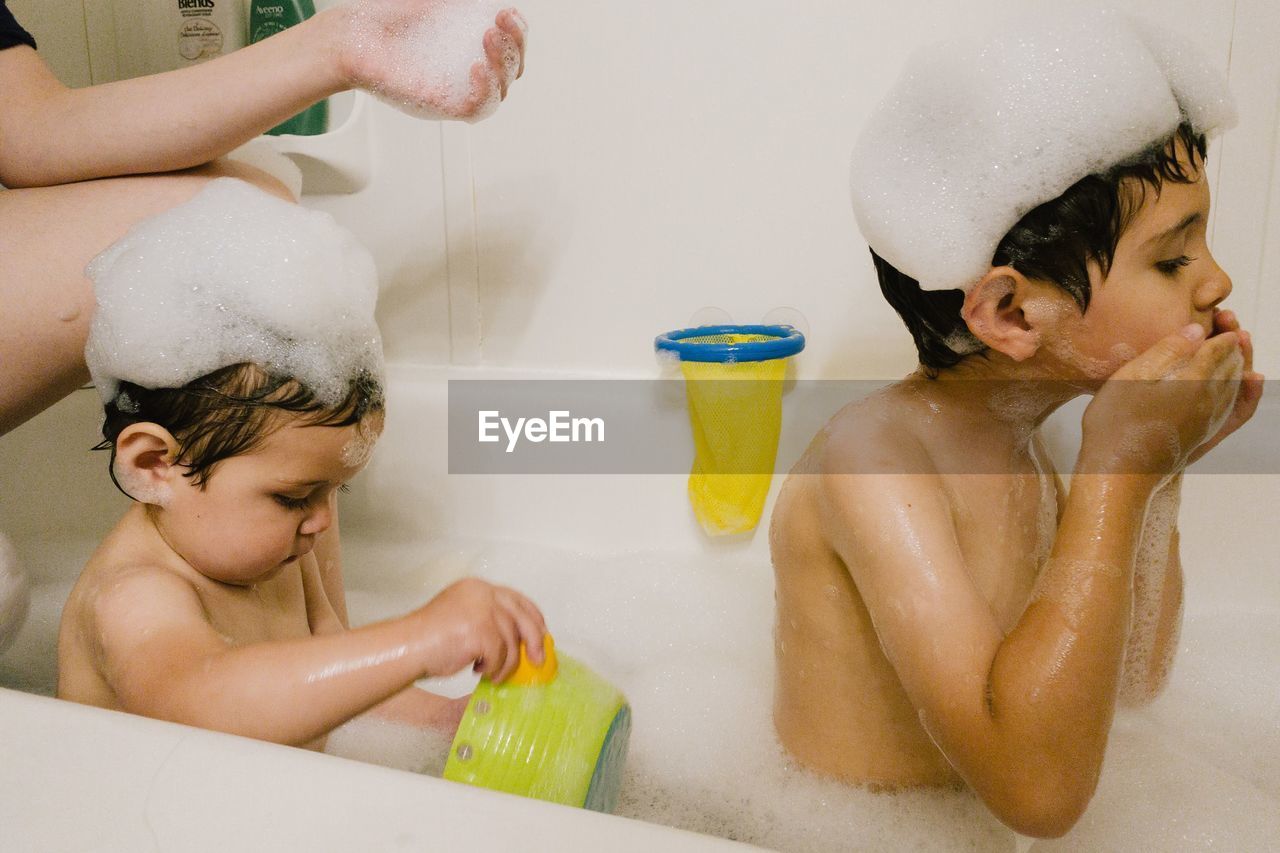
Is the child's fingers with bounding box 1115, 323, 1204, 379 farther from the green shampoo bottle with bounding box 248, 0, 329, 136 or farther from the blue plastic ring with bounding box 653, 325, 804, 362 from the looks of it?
the green shampoo bottle with bounding box 248, 0, 329, 136

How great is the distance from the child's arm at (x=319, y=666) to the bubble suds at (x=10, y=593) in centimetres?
32

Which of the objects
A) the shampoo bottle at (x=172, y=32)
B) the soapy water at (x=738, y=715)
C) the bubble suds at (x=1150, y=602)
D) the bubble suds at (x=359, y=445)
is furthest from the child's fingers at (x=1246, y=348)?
the shampoo bottle at (x=172, y=32)

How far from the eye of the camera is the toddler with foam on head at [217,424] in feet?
2.41

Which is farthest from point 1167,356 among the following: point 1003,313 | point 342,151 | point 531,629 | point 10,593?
point 342,151

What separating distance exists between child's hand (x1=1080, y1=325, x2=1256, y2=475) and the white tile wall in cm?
58

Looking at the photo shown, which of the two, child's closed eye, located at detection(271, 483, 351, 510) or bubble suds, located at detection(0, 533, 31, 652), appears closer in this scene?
child's closed eye, located at detection(271, 483, 351, 510)

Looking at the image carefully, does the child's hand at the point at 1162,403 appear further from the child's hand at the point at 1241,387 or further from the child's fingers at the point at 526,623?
the child's fingers at the point at 526,623

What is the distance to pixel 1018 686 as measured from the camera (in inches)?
25.9

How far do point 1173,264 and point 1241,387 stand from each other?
14cm

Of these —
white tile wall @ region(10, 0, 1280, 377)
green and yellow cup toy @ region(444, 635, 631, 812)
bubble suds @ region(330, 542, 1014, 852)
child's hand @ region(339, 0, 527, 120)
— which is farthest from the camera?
white tile wall @ region(10, 0, 1280, 377)

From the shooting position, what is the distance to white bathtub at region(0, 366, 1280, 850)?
1.62 ft

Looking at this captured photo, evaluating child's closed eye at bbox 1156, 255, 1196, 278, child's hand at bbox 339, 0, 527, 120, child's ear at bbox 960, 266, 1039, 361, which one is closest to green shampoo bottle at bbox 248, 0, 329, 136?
child's hand at bbox 339, 0, 527, 120

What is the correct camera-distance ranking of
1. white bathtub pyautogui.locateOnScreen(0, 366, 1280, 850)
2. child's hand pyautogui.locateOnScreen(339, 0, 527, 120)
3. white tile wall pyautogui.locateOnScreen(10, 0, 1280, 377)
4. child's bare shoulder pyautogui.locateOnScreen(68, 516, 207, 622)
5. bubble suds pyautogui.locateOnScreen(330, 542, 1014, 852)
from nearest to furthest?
white bathtub pyautogui.locateOnScreen(0, 366, 1280, 850)
child's bare shoulder pyautogui.locateOnScreen(68, 516, 207, 622)
bubble suds pyautogui.locateOnScreen(330, 542, 1014, 852)
child's hand pyautogui.locateOnScreen(339, 0, 527, 120)
white tile wall pyautogui.locateOnScreen(10, 0, 1280, 377)

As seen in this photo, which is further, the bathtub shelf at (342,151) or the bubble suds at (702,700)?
the bathtub shelf at (342,151)
